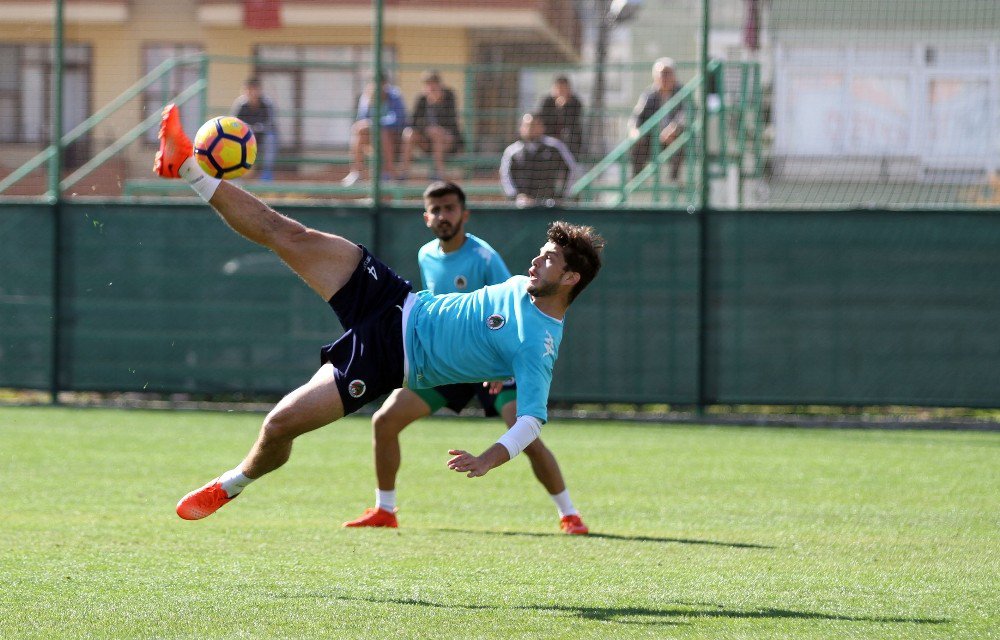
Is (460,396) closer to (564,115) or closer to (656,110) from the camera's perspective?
(564,115)

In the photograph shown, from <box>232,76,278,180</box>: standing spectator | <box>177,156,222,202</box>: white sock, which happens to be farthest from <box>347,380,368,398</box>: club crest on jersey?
<box>232,76,278,180</box>: standing spectator

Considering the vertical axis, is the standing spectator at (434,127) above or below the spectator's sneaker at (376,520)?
above

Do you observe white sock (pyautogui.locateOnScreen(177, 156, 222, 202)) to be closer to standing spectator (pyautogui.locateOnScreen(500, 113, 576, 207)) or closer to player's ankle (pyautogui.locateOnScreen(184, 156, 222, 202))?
player's ankle (pyautogui.locateOnScreen(184, 156, 222, 202))

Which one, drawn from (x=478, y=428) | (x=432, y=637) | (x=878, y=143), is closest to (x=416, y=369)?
(x=432, y=637)

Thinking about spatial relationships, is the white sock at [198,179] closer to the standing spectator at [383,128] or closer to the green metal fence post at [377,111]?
the green metal fence post at [377,111]

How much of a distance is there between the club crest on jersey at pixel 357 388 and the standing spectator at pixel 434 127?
9.20 meters

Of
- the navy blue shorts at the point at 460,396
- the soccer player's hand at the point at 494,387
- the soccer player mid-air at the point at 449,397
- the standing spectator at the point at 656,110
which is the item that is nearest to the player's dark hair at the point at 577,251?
the soccer player's hand at the point at 494,387

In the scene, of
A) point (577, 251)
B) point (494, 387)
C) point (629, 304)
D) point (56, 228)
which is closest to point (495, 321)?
point (577, 251)

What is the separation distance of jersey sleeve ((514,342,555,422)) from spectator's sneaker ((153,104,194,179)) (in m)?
2.01

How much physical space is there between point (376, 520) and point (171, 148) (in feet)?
8.98

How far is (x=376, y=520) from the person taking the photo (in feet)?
28.4

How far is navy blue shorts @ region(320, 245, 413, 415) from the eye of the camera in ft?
23.3

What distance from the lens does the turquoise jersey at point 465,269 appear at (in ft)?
30.6

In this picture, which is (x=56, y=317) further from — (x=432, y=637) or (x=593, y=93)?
(x=432, y=637)
